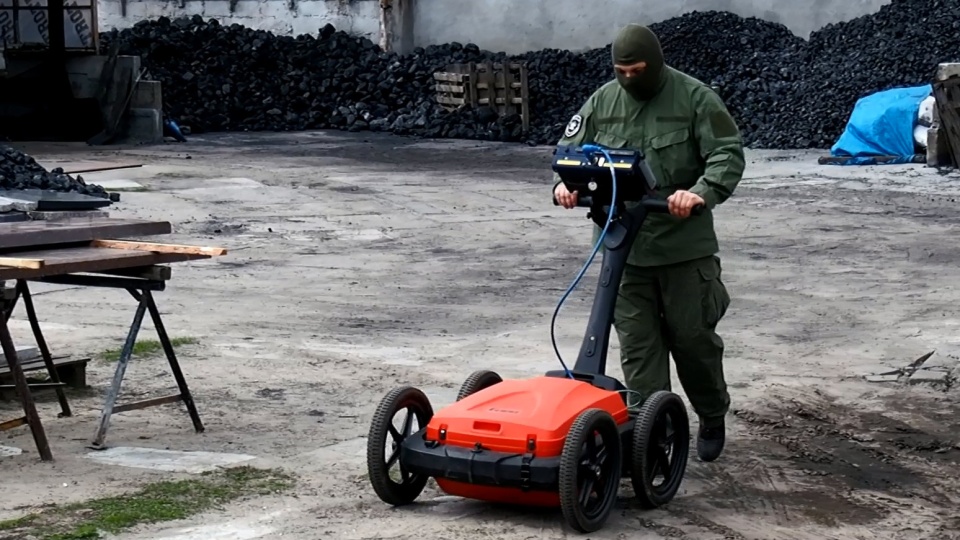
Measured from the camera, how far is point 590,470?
511 centimetres

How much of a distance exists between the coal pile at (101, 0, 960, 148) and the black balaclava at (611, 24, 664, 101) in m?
16.4

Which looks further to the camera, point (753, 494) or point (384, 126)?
point (384, 126)

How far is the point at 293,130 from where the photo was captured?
26969 mm

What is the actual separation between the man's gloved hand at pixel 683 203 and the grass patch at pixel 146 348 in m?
3.87

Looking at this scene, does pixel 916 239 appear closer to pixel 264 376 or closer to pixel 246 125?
pixel 264 376

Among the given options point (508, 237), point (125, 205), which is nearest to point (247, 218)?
point (125, 205)

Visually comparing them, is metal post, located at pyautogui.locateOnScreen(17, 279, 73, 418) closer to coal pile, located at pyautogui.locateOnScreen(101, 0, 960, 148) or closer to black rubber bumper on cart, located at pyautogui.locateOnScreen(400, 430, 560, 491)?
black rubber bumper on cart, located at pyautogui.locateOnScreen(400, 430, 560, 491)

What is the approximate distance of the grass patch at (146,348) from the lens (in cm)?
836

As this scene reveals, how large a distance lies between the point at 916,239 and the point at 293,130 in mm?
15933

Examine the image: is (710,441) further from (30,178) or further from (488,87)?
(488,87)

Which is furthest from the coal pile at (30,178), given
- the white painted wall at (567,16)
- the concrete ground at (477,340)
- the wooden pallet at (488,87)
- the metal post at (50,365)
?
the white painted wall at (567,16)

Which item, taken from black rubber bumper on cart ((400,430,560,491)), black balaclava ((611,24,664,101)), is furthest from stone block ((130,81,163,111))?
black rubber bumper on cart ((400,430,560,491))

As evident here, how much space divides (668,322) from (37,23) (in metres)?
21.3

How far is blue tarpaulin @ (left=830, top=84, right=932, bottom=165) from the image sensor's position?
19.2m
